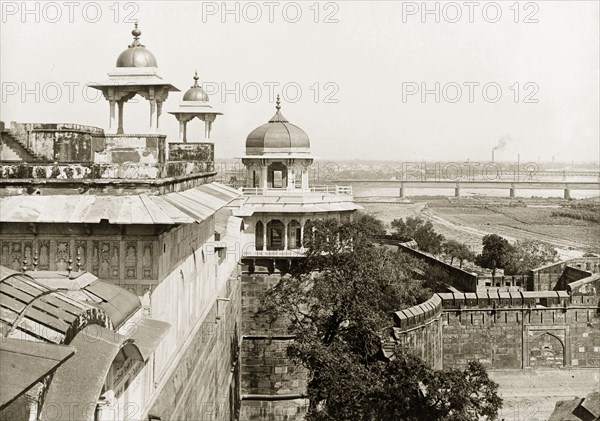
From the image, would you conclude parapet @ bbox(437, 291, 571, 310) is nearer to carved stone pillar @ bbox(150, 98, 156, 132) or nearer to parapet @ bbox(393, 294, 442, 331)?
parapet @ bbox(393, 294, 442, 331)

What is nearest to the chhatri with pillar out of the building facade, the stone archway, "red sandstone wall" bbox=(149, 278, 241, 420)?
"red sandstone wall" bbox=(149, 278, 241, 420)

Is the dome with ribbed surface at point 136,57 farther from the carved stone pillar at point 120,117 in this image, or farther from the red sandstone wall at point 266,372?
the red sandstone wall at point 266,372

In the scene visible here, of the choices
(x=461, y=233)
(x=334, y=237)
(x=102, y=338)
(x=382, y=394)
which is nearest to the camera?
(x=102, y=338)

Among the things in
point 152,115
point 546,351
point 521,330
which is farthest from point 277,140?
point 152,115

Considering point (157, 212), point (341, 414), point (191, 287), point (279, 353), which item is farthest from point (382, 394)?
point (279, 353)

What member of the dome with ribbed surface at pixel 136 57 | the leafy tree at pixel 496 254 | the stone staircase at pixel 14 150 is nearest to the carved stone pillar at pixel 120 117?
the dome with ribbed surface at pixel 136 57

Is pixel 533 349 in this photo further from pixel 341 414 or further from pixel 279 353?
pixel 341 414

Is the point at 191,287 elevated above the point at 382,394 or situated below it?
above
